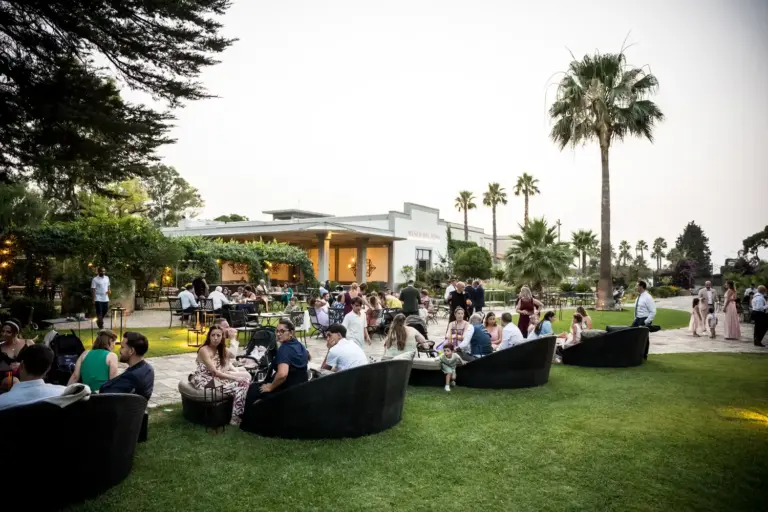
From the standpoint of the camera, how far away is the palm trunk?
2014 centimetres

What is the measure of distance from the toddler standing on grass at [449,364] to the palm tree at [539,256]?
15976mm

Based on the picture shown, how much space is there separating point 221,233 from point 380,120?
528 inches

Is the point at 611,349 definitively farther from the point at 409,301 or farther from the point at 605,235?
the point at 605,235

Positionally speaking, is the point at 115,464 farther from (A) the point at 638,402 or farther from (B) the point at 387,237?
(B) the point at 387,237

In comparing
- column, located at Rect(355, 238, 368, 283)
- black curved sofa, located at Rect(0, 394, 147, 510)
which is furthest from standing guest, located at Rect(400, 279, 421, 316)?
column, located at Rect(355, 238, 368, 283)

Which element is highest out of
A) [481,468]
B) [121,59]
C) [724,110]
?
[121,59]

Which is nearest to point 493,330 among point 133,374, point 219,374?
point 219,374

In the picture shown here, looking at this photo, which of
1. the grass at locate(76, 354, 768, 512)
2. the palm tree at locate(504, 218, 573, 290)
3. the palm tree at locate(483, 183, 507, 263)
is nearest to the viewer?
the grass at locate(76, 354, 768, 512)

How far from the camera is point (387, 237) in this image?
30.6 meters

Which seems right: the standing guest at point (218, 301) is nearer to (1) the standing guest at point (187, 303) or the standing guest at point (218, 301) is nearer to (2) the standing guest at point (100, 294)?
(1) the standing guest at point (187, 303)

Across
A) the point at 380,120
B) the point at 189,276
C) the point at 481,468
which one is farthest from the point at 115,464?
the point at 380,120

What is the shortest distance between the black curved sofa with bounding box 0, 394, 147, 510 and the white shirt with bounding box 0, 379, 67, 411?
0.89ft

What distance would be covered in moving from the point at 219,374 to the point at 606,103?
2016 cm

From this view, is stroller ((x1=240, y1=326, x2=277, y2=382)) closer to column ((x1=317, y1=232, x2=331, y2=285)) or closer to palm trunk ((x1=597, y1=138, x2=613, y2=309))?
palm trunk ((x1=597, y1=138, x2=613, y2=309))
